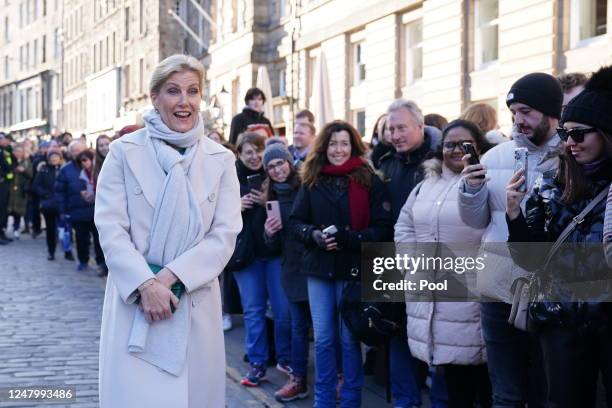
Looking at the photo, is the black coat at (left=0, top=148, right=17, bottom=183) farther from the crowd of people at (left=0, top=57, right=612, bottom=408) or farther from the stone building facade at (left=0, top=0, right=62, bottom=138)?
the stone building facade at (left=0, top=0, right=62, bottom=138)

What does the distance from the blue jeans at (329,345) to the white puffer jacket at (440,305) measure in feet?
2.14

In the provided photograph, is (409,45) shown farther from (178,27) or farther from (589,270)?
(178,27)

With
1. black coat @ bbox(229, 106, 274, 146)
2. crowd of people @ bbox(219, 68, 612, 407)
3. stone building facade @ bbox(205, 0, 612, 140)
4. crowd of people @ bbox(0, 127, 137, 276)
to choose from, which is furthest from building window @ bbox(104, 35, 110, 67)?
crowd of people @ bbox(219, 68, 612, 407)

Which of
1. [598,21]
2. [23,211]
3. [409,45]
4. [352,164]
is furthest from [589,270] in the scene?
[409,45]

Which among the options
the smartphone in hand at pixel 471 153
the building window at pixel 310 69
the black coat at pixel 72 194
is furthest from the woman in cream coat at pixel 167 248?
the building window at pixel 310 69

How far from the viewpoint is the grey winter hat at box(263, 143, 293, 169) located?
7688 mm

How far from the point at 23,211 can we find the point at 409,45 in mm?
11023

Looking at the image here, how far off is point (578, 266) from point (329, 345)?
2885 mm

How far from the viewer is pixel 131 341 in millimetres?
4098

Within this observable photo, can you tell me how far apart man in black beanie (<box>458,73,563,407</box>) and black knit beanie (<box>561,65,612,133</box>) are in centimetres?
77

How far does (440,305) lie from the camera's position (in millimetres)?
5688

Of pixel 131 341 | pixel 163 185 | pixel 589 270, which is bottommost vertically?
pixel 131 341

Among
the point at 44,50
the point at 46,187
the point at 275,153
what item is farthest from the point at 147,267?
the point at 44,50

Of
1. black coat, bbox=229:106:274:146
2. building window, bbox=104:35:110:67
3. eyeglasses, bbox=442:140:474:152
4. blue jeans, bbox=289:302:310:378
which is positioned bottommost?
blue jeans, bbox=289:302:310:378
